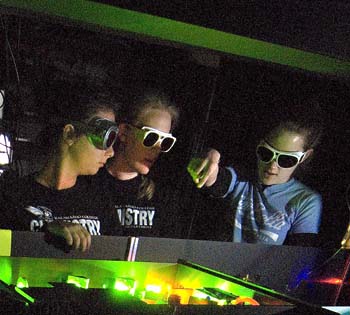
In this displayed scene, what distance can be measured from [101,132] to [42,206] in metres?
0.46

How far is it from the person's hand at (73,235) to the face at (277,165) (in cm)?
139

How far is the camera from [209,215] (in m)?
A: 3.12

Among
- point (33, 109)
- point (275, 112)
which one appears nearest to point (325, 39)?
point (275, 112)

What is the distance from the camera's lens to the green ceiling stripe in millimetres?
2275

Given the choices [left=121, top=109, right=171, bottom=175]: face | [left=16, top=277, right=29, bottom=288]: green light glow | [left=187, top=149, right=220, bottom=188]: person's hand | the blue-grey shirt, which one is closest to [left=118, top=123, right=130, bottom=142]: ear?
[left=121, top=109, right=171, bottom=175]: face

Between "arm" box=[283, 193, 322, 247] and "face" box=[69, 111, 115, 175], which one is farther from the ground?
"arm" box=[283, 193, 322, 247]

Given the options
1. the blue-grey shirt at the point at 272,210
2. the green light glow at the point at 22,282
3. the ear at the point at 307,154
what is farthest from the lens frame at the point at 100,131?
the ear at the point at 307,154

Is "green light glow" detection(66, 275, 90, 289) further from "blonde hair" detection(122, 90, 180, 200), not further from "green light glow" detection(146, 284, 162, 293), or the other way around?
"blonde hair" detection(122, 90, 180, 200)

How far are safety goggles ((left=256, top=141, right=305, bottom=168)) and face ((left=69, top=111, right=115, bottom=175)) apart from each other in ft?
3.28

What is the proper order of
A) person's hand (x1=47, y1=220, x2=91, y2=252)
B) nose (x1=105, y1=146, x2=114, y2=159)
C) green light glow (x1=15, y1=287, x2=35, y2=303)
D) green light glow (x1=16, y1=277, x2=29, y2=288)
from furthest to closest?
nose (x1=105, y1=146, x2=114, y2=159)
person's hand (x1=47, y1=220, x2=91, y2=252)
green light glow (x1=16, y1=277, x2=29, y2=288)
green light glow (x1=15, y1=287, x2=35, y2=303)

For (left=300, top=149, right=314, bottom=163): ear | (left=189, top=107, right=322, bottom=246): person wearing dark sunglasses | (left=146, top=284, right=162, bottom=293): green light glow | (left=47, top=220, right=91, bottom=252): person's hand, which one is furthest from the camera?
(left=300, top=149, right=314, bottom=163): ear

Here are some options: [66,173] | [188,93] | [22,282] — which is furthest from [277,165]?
[22,282]

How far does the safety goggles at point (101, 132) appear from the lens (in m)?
2.61

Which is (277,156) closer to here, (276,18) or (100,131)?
(276,18)
